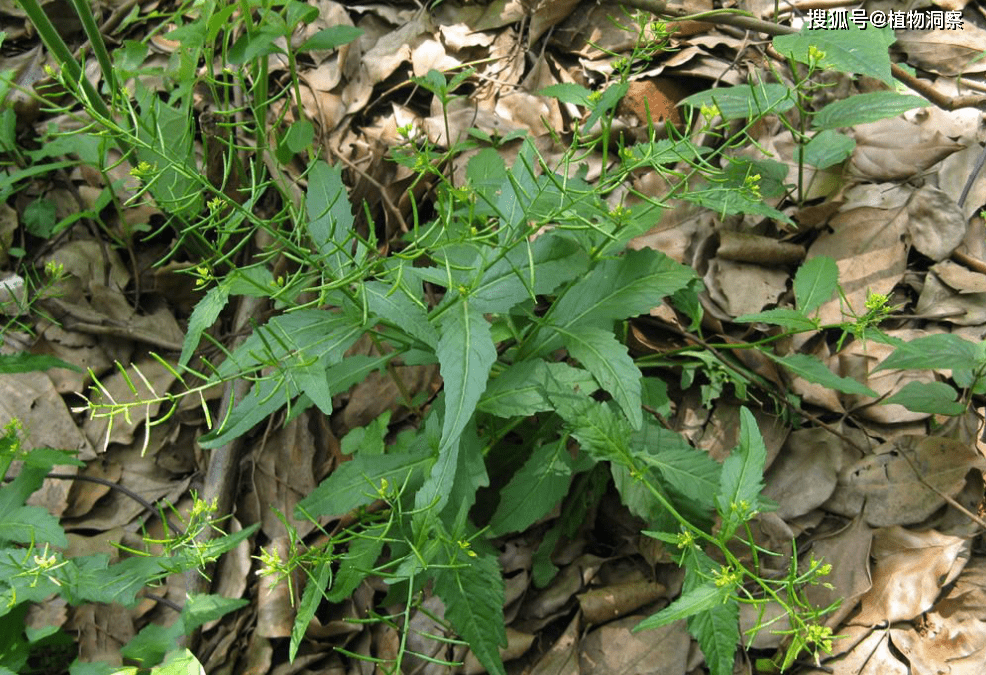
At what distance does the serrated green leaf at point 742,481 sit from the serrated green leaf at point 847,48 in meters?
0.94

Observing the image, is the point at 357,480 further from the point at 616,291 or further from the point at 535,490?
the point at 616,291

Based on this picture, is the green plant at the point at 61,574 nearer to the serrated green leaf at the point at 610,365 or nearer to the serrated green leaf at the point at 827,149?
the serrated green leaf at the point at 610,365

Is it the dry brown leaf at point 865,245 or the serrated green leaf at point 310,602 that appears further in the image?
the dry brown leaf at point 865,245

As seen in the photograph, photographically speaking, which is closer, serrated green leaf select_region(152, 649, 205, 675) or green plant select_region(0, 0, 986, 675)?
green plant select_region(0, 0, 986, 675)

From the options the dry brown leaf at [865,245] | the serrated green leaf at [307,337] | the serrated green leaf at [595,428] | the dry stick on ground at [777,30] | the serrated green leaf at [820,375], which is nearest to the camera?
the serrated green leaf at [307,337]

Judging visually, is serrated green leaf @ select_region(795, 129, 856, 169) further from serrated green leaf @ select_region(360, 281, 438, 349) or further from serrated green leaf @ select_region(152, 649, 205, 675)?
serrated green leaf @ select_region(152, 649, 205, 675)

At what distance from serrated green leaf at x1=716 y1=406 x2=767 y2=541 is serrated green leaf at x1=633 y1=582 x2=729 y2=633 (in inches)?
4.6

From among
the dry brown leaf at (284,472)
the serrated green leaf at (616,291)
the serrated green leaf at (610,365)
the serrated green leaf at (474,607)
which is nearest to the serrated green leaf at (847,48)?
the serrated green leaf at (616,291)

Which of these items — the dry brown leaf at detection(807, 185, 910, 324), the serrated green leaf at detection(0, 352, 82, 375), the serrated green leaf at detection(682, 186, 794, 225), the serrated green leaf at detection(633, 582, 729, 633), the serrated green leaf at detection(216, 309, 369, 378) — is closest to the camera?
the serrated green leaf at detection(633, 582, 729, 633)

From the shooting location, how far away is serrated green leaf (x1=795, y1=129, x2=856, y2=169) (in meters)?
2.54

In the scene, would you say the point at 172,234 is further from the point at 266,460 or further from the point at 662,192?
the point at 662,192

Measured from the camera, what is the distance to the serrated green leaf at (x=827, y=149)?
2537mm

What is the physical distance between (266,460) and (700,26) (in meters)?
2.26

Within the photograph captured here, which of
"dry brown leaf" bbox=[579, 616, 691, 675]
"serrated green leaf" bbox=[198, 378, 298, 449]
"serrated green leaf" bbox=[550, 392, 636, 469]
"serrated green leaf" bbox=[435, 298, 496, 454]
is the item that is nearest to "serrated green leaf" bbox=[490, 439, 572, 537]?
"serrated green leaf" bbox=[550, 392, 636, 469]
